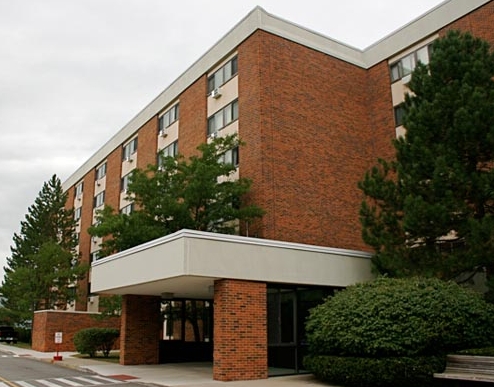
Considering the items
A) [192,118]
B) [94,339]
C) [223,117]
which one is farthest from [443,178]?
[94,339]

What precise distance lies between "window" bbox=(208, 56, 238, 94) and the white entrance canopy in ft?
34.1

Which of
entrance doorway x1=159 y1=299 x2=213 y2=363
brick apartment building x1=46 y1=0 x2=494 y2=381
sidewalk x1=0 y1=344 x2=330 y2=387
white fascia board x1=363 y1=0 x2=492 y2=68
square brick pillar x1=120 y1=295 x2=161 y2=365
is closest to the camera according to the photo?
sidewalk x1=0 y1=344 x2=330 y2=387

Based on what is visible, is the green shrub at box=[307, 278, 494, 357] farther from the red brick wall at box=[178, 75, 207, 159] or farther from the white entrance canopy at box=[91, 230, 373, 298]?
the red brick wall at box=[178, 75, 207, 159]

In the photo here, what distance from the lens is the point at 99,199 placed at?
4556cm

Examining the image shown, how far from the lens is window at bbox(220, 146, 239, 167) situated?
2444 cm

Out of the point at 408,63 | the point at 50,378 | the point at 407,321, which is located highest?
the point at 408,63

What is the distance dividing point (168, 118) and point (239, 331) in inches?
729

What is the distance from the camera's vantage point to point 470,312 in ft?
48.8

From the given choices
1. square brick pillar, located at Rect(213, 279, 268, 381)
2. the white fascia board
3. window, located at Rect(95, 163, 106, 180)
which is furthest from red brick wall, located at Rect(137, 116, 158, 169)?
square brick pillar, located at Rect(213, 279, 268, 381)

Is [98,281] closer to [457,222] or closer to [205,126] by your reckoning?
[205,126]

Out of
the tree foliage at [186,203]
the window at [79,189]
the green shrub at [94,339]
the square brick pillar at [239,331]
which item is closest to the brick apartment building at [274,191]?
the square brick pillar at [239,331]

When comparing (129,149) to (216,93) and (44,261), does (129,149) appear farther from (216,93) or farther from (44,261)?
(216,93)

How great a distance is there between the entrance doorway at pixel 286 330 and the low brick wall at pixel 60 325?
18.7 meters

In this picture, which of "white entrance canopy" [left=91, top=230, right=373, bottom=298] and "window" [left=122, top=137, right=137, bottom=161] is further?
"window" [left=122, top=137, right=137, bottom=161]
